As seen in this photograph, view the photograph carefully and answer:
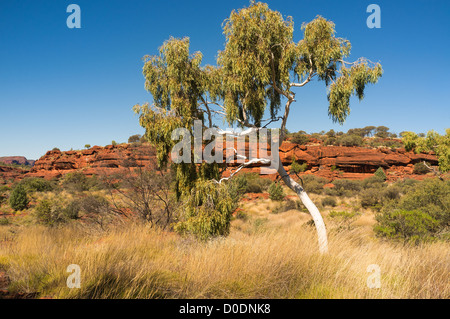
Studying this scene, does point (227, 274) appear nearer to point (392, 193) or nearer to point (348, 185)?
point (392, 193)

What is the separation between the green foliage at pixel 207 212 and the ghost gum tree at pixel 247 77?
0.36 metres

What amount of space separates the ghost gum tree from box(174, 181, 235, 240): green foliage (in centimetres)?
36

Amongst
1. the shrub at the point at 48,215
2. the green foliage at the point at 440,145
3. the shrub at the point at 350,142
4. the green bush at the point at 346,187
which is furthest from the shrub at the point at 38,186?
the shrub at the point at 350,142

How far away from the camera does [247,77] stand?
20.6 ft

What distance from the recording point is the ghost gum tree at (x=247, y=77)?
6.17 metres

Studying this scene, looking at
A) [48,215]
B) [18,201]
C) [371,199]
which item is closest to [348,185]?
[371,199]

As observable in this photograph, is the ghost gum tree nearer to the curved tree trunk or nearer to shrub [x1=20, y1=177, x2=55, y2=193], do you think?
the curved tree trunk

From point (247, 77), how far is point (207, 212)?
352 centimetres

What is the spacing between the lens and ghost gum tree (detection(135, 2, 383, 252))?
6.17 meters

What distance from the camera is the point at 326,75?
6.88 metres

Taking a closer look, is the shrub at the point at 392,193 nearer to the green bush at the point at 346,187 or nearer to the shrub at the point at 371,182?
the green bush at the point at 346,187

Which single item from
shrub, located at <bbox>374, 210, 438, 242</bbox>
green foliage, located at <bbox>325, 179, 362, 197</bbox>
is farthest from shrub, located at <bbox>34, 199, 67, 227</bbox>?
green foliage, located at <bbox>325, 179, 362, 197</bbox>
